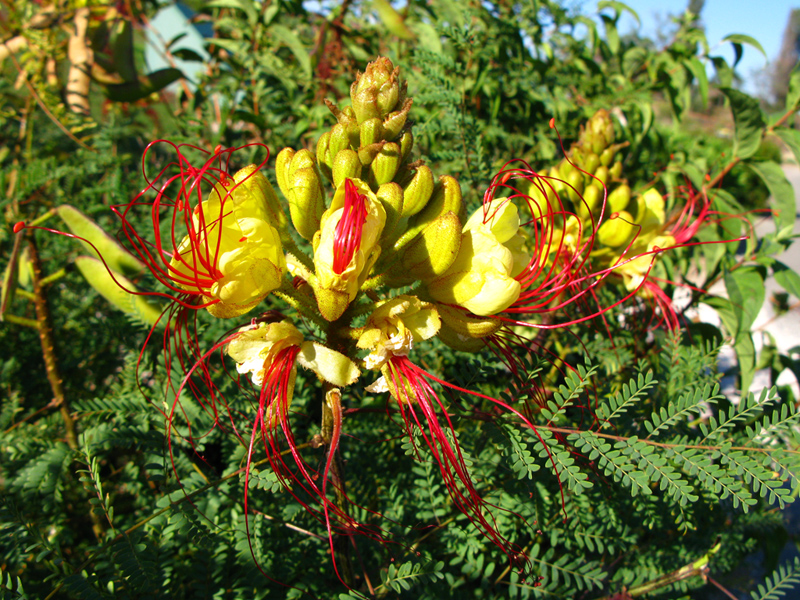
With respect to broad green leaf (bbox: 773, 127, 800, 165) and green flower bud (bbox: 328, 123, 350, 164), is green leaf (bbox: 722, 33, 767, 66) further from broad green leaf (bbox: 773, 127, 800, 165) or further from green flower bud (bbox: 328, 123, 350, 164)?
green flower bud (bbox: 328, 123, 350, 164)

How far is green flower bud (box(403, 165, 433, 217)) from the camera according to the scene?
1.00m

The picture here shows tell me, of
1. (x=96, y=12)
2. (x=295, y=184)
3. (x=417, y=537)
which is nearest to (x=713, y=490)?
(x=417, y=537)

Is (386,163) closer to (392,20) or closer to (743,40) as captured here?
(392,20)

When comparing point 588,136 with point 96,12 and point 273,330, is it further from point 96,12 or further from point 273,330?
point 96,12

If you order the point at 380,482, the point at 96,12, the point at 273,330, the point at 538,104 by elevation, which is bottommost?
the point at 380,482

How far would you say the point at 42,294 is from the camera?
59.6 inches

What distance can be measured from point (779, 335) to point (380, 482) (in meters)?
4.68

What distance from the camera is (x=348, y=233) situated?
887 mm

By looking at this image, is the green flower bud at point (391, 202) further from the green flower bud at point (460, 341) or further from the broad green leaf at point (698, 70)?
the broad green leaf at point (698, 70)

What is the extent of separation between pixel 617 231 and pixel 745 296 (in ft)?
1.98

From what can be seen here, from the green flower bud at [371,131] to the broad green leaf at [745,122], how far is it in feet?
5.34

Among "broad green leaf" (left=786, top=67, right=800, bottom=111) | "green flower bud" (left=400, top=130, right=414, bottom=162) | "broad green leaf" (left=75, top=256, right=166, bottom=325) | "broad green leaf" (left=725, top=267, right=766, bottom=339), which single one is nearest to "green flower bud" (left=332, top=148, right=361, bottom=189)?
"green flower bud" (left=400, top=130, right=414, bottom=162)

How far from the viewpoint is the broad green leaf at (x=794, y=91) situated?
2.03 metres

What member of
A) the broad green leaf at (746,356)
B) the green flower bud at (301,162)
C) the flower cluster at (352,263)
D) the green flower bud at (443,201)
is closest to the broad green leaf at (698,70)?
the broad green leaf at (746,356)
